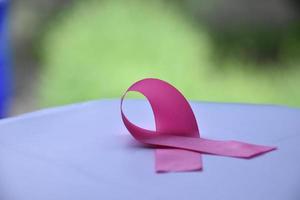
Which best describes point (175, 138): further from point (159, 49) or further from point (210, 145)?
point (159, 49)

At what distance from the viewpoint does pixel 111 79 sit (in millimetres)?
2006

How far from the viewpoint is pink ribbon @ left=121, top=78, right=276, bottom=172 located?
2.27 feet

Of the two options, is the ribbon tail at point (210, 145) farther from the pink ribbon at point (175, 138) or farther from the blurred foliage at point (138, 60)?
the blurred foliage at point (138, 60)

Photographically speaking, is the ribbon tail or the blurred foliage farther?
the blurred foliage

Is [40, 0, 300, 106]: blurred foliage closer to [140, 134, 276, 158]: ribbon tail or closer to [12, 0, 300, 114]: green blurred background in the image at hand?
[12, 0, 300, 114]: green blurred background

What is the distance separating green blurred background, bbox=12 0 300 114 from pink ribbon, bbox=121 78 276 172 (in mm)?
1136

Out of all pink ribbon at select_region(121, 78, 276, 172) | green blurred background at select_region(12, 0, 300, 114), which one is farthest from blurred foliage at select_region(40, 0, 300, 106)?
pink ribbon at select_region(121, 78, 276, 172)

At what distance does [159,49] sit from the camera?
201 cm

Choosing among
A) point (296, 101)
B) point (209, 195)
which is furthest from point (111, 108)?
point (296, 101)

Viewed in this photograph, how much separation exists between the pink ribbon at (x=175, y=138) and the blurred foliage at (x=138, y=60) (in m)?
1.13

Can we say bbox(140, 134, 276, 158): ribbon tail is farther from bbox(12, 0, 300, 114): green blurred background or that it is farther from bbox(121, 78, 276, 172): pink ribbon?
bbox(12, 0, 300, 114): green blurred background

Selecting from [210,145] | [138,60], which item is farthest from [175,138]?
[138,60]

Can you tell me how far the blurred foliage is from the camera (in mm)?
1976

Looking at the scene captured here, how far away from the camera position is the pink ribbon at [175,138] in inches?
27.2
